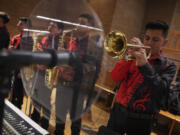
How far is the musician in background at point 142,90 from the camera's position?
1175 millimetres

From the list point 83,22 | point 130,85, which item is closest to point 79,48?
point 83,22

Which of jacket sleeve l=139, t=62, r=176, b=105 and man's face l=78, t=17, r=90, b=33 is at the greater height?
man's face l=78, t=17, r=90, b=33

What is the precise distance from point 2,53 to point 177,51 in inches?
110

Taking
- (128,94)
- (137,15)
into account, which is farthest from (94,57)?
(137,15)

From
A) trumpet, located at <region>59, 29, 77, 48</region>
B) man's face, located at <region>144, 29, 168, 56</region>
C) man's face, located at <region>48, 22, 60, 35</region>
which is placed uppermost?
man's face, located at <region>144, 29, 168, 56</region>

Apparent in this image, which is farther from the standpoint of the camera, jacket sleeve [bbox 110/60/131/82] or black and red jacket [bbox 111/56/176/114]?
jacket sleeve [bbox 110/60/131/82]

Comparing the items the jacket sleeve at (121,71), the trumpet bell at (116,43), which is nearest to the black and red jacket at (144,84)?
the jacket sleeve at (121,71)

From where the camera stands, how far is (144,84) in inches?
47.2

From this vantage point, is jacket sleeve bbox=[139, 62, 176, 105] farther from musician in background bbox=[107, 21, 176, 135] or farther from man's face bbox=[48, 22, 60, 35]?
man's face bbox=[48, 22, 60, 35]

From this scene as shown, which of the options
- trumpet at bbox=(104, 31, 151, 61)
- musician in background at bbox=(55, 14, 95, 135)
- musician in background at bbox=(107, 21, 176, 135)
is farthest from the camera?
trumpet at bbox=(104, 31, 151, 61)

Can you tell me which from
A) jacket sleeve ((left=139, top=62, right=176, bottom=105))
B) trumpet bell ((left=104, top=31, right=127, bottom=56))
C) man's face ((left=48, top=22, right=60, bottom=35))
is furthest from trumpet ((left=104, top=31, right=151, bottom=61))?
man's face ((left=48, top=22, right=60, bottom=35))

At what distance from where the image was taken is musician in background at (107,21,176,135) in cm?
117

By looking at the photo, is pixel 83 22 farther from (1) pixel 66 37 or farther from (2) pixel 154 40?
(2) pixel 154 40

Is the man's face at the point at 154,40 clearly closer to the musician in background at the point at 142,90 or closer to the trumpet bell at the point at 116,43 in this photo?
the musician in background at the point at 142,90
